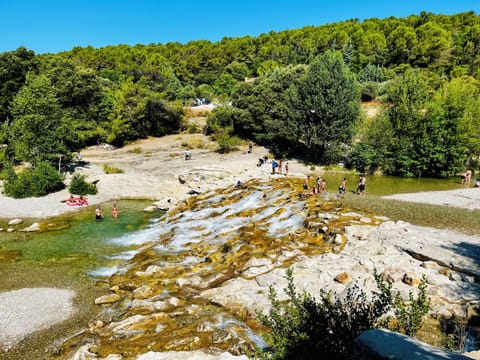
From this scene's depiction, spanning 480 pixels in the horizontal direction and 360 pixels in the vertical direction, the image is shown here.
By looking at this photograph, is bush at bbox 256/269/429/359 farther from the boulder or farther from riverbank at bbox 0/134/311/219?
riverbank at bbox 0/134/311/219

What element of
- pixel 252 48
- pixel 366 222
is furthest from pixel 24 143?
pixel 252 48

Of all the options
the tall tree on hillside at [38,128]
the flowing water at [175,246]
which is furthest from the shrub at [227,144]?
the tall tree on hillside at [38,128]

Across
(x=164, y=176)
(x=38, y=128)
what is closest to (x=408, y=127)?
(x=164, y=176)

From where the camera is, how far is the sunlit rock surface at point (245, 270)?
38.0ft

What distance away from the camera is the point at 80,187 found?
33.3 meters

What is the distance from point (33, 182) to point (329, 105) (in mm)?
32167

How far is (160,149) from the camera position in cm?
5475

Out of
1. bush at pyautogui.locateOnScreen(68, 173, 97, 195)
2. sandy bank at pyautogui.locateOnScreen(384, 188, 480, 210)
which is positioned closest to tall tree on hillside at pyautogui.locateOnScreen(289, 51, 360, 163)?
sandy bank at pyautogui.locateOnScreen(384, 188, 480, 210)

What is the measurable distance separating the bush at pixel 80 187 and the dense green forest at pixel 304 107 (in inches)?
198

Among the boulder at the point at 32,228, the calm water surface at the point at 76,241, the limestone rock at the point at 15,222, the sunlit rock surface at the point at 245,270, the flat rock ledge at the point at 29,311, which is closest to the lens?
the sunlit rock surface at the point at 245,270

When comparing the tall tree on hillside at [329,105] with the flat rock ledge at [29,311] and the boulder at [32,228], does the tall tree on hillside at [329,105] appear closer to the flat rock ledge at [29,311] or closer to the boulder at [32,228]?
the boulder at [32,228]

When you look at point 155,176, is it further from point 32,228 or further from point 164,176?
point 32,228

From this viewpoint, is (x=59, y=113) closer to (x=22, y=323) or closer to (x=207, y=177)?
(x=207, y=177)

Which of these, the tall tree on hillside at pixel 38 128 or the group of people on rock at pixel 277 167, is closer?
the tall tree on hillside at pixel 38 128
